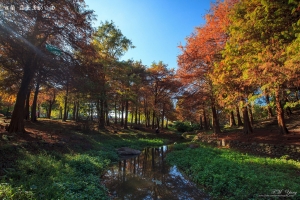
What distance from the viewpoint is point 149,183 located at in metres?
7.89

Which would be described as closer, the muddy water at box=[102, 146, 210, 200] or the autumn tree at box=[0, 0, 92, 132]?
the muddy water at box=[102, 146, 210, 200]

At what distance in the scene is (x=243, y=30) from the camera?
26.0 ft

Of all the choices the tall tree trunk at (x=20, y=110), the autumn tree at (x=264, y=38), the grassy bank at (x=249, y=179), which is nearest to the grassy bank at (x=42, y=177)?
the tall tree trunk at (x=20, y=110)

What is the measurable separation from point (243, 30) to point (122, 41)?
16939 millimetres

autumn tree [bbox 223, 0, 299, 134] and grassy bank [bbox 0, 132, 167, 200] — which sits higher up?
autumn tree [bbox 223, 0, 299, 134]

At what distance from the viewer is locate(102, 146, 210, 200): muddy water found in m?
6.48

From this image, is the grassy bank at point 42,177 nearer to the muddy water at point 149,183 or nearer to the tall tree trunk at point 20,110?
the muddy water at point 149,183

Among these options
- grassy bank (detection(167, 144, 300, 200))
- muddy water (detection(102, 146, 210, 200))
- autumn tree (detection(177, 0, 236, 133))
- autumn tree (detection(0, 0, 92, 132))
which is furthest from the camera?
autumn tree (detection(177, 0, 236, 133))

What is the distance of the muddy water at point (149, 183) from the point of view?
648 centimetres

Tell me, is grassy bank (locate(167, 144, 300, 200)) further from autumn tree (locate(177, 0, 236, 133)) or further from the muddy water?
autumn tree (locate(177, 0, 236, 133))

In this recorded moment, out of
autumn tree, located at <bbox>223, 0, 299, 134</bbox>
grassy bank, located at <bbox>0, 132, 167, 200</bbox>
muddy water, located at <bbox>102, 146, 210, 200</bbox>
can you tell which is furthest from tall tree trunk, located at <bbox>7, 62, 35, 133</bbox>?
autumn tree, located at <bbox>223, 0, 299, 134</bbox>

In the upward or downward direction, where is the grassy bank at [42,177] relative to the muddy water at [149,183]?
upward

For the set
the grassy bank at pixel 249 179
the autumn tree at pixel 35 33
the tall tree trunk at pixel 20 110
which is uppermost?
the autumn tree at pixel 35 33

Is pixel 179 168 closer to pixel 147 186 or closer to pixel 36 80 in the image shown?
pixel 147 186
